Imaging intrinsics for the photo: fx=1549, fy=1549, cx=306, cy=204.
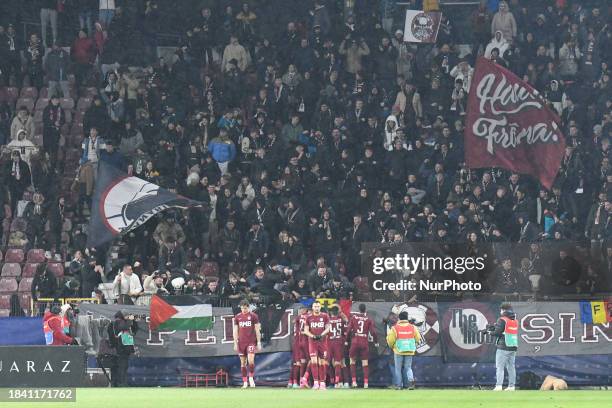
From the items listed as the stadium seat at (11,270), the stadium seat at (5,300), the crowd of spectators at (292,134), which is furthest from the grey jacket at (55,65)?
the stadium seat at (5,300)

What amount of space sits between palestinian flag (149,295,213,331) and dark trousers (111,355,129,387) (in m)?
1.02

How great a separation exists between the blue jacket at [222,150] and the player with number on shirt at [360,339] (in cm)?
871

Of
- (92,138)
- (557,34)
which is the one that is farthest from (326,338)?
(557,34)

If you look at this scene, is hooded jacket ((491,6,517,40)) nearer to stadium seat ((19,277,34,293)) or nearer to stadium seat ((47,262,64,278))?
stadium seat ((47,262,64,278))

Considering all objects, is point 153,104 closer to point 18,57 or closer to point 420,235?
point 18,57

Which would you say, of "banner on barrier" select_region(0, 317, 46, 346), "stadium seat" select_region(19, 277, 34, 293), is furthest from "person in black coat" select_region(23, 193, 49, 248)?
"banner on barrier" select_region(0, 317, 46, 346)

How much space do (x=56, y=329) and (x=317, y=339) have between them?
215 inches

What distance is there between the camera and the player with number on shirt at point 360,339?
3269cm

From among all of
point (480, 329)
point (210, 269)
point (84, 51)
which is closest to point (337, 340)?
point (480, 329)

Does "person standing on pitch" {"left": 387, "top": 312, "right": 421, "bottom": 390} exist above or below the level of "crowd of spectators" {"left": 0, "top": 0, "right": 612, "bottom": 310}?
below

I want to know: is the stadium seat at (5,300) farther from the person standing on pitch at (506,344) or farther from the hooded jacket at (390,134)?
the person standing on pitch at (506,344)

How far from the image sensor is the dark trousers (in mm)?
33250

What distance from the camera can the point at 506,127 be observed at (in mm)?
36750

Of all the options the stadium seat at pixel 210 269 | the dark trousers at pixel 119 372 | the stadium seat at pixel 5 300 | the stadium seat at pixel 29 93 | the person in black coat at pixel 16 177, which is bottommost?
the dark trousers at pixel 119 372
